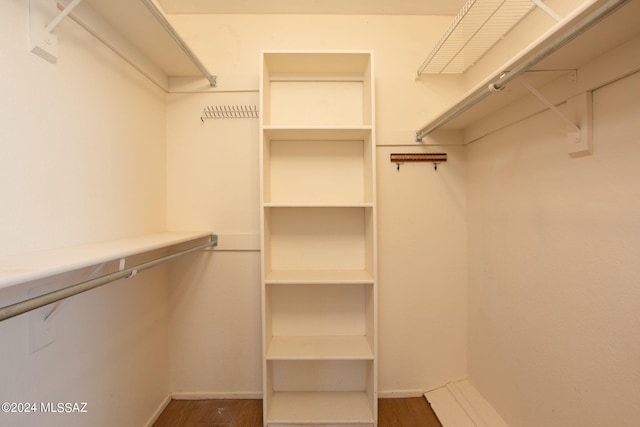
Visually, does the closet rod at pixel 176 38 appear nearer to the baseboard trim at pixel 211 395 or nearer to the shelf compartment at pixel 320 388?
the shelf compartment at pixel 320 388

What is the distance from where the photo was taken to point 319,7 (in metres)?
1.81

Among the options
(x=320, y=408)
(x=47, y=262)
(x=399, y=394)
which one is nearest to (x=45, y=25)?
(x=47, y=262)

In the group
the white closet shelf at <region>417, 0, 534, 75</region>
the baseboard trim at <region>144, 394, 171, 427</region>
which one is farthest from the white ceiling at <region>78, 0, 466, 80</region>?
the baseboard trim at <region>144, 394, 171, 427</region>

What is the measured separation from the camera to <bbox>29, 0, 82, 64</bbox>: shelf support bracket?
966mm

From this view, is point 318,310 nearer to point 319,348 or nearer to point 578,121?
point 319,348

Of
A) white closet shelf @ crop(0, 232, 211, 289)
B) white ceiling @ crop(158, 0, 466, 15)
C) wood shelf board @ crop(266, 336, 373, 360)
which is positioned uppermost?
white ceiling @ crop(158, 0, 466, 15)

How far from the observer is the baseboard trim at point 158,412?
1.65 metres

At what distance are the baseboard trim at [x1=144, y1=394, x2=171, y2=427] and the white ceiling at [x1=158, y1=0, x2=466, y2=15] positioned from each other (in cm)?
245

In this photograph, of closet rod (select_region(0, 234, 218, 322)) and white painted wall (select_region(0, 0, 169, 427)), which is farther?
white painted wall (select_region(0, 0, 169, 427))

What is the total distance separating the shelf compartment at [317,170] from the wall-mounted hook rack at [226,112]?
8.8 inches

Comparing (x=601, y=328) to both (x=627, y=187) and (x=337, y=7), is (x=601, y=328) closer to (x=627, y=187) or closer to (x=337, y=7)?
(x=627, y=187)

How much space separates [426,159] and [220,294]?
1587 millimetres

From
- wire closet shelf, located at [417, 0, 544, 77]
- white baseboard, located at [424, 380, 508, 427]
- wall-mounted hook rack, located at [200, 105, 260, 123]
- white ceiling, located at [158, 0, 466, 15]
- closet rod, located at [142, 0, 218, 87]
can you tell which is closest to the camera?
A: closet rod, located at [142, 0, 218, 87]

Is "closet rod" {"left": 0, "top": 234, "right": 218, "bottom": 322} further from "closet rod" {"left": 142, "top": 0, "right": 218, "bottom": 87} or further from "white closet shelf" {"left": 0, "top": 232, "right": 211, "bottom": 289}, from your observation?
"closet rod" {"left": 142, "top": 0, "right": 218, "bottom": 87}
